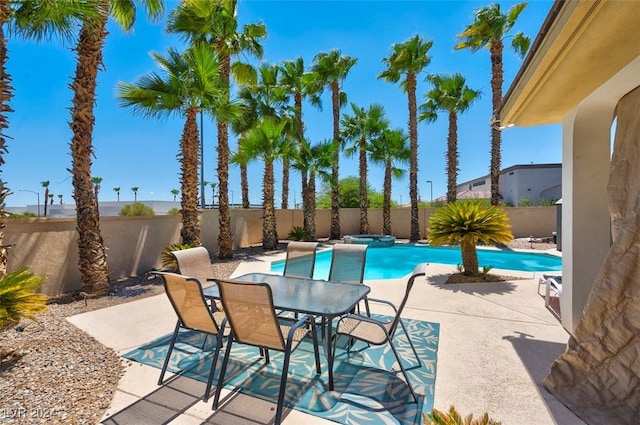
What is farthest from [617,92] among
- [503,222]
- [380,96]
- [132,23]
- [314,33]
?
[380,96]

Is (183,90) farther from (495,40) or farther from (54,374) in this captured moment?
(495,40)

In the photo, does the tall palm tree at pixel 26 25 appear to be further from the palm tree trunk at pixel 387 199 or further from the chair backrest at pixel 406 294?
the palm tree trunk at pixel 387 199

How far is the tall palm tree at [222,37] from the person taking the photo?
30.0 feet

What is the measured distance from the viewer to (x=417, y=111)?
1598 centimetres

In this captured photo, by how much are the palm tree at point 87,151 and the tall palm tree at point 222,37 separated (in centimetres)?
321

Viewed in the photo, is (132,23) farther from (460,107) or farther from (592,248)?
(460,107)

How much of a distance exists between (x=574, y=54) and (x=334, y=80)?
1489cm

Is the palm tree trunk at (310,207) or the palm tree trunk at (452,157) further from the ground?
the palm tree trunk at (452,157)

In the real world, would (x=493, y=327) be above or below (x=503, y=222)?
below

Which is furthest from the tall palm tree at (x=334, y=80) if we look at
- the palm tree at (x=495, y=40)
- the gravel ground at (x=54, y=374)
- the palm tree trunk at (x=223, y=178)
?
the gravel ground at (x=54, y=374)

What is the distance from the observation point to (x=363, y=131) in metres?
16.3

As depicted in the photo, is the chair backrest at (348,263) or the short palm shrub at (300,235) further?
the short palm shrub at (300,235)

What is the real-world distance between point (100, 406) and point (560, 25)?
4.87 meters

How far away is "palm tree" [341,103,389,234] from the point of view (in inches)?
624
